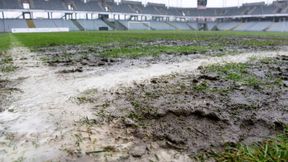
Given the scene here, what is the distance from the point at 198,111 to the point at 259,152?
50.9 inches

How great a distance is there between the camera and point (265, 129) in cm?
289

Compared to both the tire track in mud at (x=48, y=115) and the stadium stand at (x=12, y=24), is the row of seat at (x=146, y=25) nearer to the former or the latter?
the stadium stand at (x=12, y=24)

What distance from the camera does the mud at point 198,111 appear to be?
2.72 metres

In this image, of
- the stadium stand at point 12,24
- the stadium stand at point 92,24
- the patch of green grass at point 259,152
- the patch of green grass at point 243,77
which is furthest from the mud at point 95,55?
the stadium stand at point 92,24

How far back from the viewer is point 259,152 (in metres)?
2.28

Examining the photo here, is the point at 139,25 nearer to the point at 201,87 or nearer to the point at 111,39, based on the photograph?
the point at 111,39

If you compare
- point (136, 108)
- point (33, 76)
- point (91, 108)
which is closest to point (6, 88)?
point (33, 76)

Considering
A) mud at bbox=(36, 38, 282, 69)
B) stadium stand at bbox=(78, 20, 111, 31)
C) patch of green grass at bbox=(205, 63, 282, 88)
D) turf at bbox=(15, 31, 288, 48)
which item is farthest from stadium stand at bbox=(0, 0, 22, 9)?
patch of green grass at bbox=(205, 63, 282, 88)

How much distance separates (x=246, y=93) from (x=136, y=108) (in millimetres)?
1948

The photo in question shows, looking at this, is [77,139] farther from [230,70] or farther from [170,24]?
[170,24]

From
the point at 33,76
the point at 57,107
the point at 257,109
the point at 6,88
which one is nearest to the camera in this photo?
the point at 257,109

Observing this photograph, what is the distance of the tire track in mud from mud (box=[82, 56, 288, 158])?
38cm

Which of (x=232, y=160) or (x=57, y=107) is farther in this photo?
(x=57, y=107)

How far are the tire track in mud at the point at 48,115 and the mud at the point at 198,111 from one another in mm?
382
